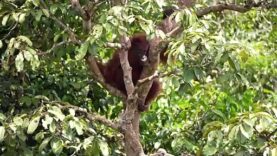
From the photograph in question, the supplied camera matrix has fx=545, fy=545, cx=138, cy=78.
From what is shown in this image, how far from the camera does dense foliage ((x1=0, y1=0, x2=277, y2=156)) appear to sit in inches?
66.4

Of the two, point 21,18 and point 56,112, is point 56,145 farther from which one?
point 21,18

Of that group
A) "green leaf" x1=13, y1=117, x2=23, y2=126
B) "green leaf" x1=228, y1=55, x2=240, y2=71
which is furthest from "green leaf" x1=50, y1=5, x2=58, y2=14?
"green leaf" x1=228, y1=55, x2=240, y2=71

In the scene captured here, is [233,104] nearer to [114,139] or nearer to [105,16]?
[114,139]

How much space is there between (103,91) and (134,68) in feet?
0.67

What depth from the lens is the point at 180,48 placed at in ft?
5.46

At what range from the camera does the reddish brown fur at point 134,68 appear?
2.64m

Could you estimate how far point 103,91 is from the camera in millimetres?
2652

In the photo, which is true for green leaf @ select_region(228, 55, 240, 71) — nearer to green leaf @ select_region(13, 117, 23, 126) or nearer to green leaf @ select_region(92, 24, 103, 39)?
green leaf @ select_region(92, 24, 103, 39)

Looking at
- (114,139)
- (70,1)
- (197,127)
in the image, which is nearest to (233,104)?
(197,127)

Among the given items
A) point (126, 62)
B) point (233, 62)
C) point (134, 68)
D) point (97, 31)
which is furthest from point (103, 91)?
point (233, 62)

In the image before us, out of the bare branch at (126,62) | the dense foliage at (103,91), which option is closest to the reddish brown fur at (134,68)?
the dense foliage at (103,91)

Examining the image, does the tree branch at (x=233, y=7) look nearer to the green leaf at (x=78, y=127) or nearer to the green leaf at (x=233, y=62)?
the green leaf at (x=233, y=62)

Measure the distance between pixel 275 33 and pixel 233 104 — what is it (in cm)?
77

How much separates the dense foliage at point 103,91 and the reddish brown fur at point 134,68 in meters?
0.09
